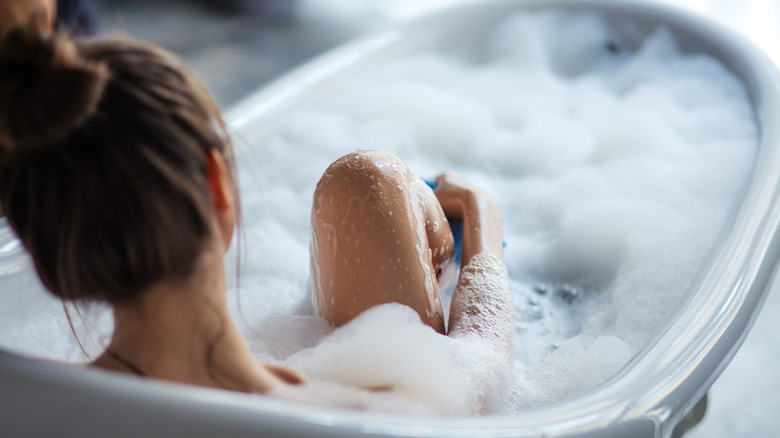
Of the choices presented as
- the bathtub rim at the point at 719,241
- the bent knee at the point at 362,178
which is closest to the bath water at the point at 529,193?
the bathtub rim at the point at 719,241

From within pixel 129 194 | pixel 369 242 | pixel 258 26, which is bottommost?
pixel 258 26

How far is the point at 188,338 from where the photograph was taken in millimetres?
682

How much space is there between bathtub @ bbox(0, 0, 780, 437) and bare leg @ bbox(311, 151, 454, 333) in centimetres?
29

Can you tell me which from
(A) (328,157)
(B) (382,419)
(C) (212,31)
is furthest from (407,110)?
(C) (212,31)

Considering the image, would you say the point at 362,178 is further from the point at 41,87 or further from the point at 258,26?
the point at 258,26

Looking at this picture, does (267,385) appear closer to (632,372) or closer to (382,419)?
(382,419)

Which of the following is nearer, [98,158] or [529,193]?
[98,158]

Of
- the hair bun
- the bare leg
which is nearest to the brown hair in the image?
the hair bun

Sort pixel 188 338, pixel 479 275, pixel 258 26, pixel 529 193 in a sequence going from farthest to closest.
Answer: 1. pixel 258 26
2. pixel 529 193
3. pixel 479 275
4. pixel 188 338

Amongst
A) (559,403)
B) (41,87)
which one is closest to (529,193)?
(559,403)

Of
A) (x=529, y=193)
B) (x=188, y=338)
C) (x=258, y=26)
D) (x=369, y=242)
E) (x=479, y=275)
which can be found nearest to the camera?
(x=188, y=338)

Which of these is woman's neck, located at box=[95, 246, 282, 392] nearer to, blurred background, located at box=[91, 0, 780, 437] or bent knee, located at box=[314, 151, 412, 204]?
bent knee, located at box=[314, 151, 412, 204]

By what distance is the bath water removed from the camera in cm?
88

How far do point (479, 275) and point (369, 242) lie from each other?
0.20 meters
